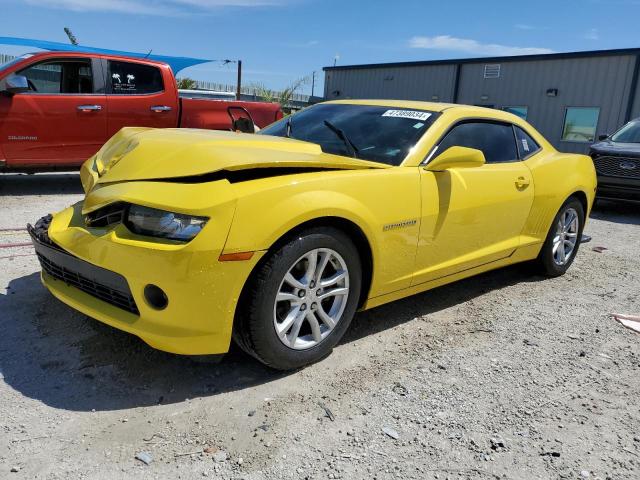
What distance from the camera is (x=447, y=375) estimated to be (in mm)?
2967

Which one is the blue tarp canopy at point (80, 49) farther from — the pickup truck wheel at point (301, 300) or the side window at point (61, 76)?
the pickup truck wheel at point (301, 300)

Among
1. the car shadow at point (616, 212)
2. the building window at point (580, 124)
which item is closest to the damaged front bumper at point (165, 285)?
the car shadow at point (616, 212)

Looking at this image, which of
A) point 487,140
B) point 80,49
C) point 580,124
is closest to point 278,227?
point 487,140

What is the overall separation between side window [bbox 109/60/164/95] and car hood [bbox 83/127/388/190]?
4.56 metres

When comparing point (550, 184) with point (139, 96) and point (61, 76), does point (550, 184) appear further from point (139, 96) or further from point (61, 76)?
point (61, 76)

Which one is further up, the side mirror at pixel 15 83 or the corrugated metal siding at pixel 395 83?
the corrugated metal siding at pixel 395 83

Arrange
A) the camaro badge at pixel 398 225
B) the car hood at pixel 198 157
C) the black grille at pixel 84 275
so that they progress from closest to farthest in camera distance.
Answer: the black grille at pixel 84 275 < the car hood at pixel 198 157 < the camaro badge at pixel 398 225

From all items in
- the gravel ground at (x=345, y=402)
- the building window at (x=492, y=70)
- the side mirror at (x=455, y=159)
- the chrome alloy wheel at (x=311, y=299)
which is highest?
the building window at (x=492, y=70)

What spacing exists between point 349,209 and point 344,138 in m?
0.95

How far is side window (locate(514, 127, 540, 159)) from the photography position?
436 centimetres

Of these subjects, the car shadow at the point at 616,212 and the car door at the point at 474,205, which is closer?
the car door at the point at 474,205

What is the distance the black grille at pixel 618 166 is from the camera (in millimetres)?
8648

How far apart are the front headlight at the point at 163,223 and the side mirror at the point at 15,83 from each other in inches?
198

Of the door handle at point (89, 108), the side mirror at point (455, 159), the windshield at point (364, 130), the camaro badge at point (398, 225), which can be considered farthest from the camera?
the door handle at point (89, 108)
